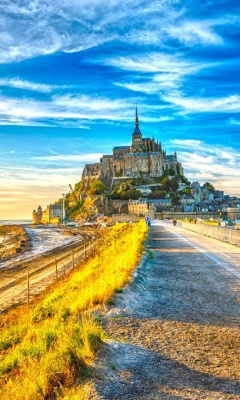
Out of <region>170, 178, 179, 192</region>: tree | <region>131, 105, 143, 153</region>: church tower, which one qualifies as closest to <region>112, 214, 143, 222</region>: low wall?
<region>170, 178, 179, 192</region>: tree

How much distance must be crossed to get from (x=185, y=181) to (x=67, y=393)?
158467 mm

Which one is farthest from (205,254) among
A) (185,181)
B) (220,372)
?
(185,181)

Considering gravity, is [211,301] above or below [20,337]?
above

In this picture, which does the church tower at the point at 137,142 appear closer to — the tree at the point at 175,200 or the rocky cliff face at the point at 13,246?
the tree at the point at 175,200

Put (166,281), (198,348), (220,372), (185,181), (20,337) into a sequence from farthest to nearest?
1. (185,181)
2. (166,281)
3. (20,337)
4. (198,348)
5. (220,372)

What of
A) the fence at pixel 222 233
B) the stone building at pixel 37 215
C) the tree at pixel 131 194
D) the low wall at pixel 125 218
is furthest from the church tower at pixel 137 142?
the fence at pixel 222 233

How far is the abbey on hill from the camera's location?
511ft

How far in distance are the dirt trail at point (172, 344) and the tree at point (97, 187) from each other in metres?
145

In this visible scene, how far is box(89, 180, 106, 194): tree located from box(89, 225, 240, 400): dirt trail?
145 metres

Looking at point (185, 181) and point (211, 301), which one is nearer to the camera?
point (211, 301)

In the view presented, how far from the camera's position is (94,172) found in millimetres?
169000

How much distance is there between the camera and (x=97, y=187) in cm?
15650

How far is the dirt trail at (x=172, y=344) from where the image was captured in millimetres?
4391

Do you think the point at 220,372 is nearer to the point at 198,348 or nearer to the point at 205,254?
the point at 198,348
